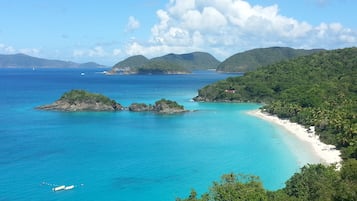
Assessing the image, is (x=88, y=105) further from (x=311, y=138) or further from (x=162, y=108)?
(x=311, y=138)

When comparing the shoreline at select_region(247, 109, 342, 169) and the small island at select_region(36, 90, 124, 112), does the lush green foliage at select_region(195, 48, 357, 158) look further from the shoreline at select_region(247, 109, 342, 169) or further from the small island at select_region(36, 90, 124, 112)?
the small island at select_region(36, 90, 124, 112)

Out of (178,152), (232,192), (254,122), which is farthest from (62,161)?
(254,122)

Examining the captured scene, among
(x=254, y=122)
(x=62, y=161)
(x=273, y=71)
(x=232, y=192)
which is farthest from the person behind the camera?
(x=273, y=71)

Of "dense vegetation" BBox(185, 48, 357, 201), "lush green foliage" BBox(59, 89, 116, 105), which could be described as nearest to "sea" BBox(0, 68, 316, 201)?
"dense vegetation" BBox(185, 48, 357, 201)

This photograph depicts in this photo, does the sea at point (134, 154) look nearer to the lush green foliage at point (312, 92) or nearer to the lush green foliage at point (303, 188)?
the lush green foliage at point (312, 92)

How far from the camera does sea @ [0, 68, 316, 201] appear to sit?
1513 inches

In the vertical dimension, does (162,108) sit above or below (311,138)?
above

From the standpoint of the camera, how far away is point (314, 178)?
3097cm

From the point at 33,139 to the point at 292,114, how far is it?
45162 mm

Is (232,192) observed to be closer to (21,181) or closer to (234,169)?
(234,169)

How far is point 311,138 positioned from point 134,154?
2510 centimetres

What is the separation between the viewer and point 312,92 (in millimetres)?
84750

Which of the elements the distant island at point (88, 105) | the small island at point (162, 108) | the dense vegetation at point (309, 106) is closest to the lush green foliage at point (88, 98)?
the distant island at point (88, 105)

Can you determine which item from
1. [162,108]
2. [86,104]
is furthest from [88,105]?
[162,108]
